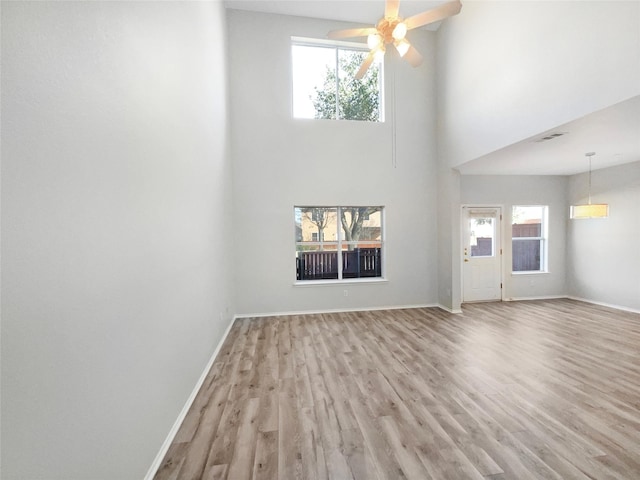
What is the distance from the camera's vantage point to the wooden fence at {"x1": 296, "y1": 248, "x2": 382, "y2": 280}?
513 centimetres

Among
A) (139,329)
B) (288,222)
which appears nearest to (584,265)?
(288,222)

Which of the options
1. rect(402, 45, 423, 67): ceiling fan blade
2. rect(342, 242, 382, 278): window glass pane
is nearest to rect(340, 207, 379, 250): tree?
rect(342, 242, 382, 278): window glass pane

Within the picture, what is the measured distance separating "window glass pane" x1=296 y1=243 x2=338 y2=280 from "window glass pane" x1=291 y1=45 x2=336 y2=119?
255 cm

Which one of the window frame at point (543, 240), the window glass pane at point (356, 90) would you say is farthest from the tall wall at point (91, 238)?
the window frame at point (543, 240)

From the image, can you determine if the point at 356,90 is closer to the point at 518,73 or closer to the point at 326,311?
the point at 518,73

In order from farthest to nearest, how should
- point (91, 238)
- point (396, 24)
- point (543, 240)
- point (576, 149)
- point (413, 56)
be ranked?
1. point (543, 240)
2. point (576, 149)
3. point (413, 56)
4. point (396, 24)
5. point (91, 238)

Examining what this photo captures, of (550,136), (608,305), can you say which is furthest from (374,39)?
(608,305)

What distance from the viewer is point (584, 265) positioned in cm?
555

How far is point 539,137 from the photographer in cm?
327

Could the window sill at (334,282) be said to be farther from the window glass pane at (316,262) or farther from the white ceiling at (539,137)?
the white ceiling at (539,137)

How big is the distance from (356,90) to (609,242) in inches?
227

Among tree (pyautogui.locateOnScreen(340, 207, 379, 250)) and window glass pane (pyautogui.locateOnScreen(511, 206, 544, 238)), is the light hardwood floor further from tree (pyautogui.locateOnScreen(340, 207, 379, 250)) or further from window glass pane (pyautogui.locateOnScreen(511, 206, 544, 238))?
window glass pane (pyautogui.locateOnScreen(511, 206, 544, 238))

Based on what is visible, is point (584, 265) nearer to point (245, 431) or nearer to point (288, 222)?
point (288, 222)

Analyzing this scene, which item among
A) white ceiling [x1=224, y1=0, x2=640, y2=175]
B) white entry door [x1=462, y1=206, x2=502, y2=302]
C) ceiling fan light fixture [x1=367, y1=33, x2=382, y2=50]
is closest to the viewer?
white ceiling [x1=224, y1=0, x2=640, y2=175]
